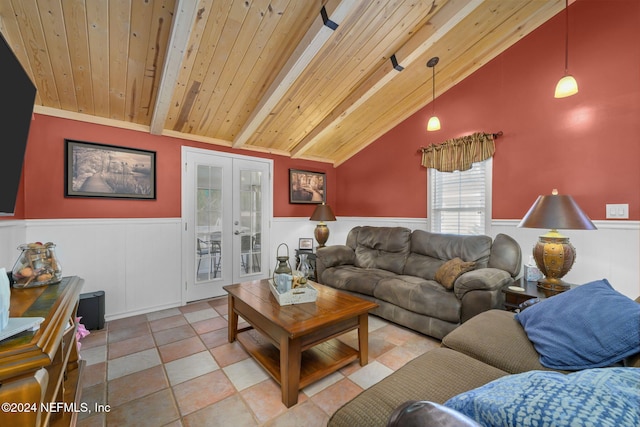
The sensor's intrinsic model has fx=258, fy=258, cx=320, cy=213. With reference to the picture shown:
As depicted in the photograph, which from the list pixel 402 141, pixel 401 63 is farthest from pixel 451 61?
pixel 402 141

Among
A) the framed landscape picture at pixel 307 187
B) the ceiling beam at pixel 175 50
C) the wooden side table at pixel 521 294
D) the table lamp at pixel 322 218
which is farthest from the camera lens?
the framed landscape picture at pixel 307 187

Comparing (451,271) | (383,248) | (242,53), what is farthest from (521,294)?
(242,53)

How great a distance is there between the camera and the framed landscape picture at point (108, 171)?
9.02 ft

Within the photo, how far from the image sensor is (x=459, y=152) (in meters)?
3.28

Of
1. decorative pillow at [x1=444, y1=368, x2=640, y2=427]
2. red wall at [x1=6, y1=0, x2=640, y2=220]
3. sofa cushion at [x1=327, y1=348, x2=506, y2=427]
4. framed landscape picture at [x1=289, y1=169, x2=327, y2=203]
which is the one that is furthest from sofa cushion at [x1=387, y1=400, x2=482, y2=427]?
framed landscape picture at [x1=289, y1=169, x2=327, y2=203]

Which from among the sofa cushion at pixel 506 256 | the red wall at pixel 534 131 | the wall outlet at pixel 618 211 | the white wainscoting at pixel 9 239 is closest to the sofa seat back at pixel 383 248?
the red wall at pixel 534 131

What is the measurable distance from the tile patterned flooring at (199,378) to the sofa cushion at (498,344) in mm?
761

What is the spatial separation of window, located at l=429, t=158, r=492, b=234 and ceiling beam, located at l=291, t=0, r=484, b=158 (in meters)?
1.44

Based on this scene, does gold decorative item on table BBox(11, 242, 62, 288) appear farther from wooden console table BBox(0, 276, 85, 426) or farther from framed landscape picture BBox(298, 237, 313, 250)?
framed landscape picture BBox(298, 237, 313, 250)

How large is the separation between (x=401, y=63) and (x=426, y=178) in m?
1.59

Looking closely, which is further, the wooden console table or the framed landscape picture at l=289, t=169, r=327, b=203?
the framed landscape picture at l=289, t=169, r=327, b=203

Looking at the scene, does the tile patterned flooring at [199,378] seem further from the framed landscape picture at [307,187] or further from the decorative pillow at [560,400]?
the framed landscape picture at [307,187]

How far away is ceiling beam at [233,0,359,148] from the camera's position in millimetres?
1964

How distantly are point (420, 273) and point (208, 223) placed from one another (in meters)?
2.90
